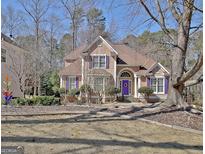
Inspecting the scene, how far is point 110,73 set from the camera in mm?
27625

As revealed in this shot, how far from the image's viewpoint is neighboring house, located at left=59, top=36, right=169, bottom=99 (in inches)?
1071

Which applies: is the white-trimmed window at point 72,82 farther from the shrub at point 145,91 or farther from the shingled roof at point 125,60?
the shrub at point 145,91

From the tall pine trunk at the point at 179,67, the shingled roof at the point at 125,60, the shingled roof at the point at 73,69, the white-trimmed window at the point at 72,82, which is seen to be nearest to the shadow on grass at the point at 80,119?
the tall pine trunk at the point at 179,67

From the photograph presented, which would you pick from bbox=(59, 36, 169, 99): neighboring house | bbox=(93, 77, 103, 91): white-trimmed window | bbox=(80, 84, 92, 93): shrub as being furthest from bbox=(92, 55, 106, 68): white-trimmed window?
bbox=(80, 84, 92, 93): shrub

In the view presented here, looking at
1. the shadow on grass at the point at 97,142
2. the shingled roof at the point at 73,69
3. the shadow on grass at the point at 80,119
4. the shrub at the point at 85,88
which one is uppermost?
the shingled roof at the point at 73,69

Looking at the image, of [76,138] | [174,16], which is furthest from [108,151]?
[174,16]

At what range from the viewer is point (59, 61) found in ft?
137

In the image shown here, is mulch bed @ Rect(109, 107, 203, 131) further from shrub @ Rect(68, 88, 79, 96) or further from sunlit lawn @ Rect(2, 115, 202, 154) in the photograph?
shrub @ Rect(68, 88, 79, 96)

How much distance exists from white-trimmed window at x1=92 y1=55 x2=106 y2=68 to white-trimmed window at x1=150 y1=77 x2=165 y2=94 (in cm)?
467

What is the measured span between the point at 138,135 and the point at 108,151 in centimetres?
223

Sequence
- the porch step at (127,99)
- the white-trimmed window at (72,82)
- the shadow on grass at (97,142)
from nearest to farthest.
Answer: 1. the shadow on grass at (97,142)
2. the porch step at (127,99)
3. the white-trimmed window at (72,82)

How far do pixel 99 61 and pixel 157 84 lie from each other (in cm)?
572

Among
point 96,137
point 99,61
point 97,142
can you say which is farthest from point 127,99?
point 97,142

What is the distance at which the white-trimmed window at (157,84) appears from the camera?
27.5m
